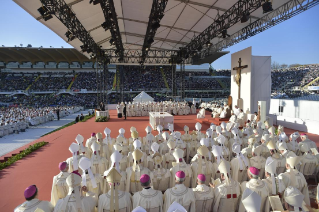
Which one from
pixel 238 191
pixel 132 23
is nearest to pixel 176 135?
pixel 238 191

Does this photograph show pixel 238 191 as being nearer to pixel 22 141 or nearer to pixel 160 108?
pixel 22 141

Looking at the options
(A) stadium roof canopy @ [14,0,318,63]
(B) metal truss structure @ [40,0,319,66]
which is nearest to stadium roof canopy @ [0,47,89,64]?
(B) metal truss structure @ [40,0,319,66]

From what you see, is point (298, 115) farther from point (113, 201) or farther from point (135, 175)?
point (113, 201)

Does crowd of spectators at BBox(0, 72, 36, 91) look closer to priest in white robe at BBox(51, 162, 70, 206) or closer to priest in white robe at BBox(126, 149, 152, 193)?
priest in white robe at BBox(51, 162, 70, 206)

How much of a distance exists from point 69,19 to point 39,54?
34.1 meters

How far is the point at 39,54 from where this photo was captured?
39156mm

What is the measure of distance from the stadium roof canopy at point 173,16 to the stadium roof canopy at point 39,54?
23451mm

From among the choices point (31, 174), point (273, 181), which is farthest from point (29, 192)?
point (31, 174)

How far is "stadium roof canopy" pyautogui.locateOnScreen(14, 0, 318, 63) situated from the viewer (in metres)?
10.1

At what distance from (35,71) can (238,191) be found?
173ft

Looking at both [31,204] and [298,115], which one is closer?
[31,204]

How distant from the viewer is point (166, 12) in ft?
41.9

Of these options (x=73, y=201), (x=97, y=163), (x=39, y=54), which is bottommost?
(x=97, y=163)

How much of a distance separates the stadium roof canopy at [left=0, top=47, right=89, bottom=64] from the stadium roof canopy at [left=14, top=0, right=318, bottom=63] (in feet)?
76.9
